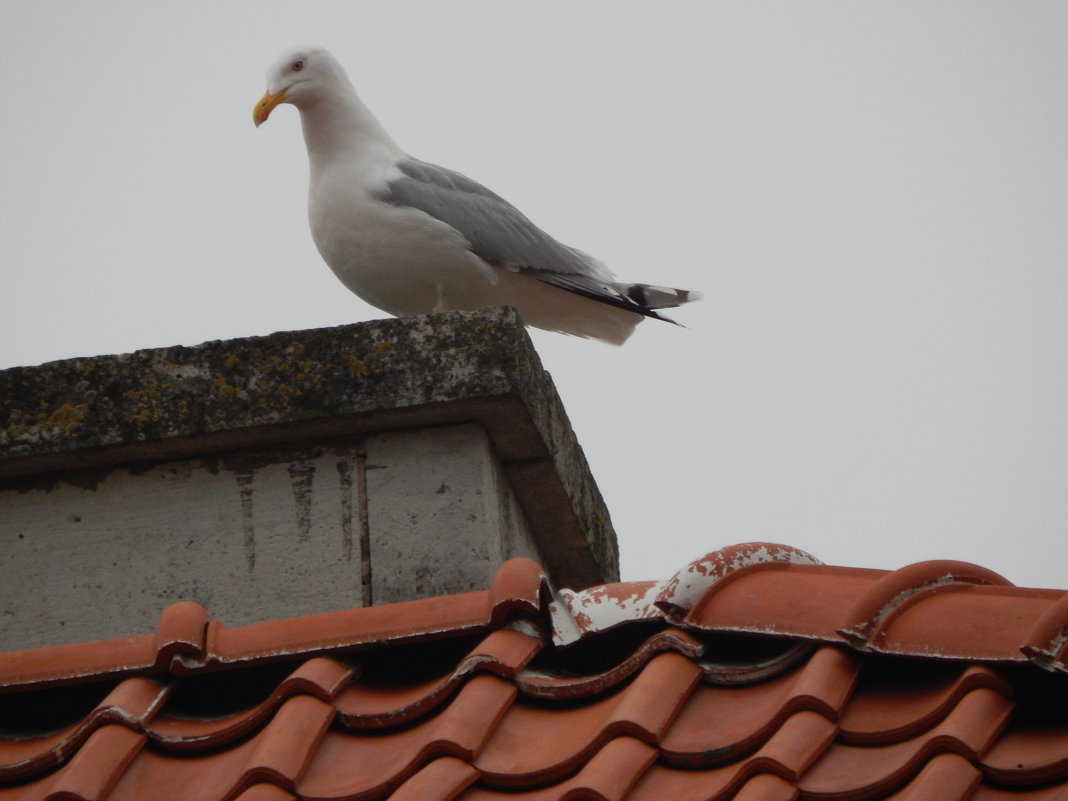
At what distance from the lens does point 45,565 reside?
3490 mm

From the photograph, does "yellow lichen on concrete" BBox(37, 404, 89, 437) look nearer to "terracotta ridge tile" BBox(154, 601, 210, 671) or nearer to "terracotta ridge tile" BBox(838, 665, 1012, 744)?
"terracotta ridge tile" BBox(154, 601, 210, 671)

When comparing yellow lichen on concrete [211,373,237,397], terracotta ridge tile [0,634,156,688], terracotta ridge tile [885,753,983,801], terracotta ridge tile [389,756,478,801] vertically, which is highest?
yellow lichen on concrete [211,373,237,397]

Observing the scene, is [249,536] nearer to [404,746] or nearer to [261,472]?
[261,472]

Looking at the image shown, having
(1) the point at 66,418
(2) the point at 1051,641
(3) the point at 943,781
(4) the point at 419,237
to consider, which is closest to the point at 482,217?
(4) the point at 419,237

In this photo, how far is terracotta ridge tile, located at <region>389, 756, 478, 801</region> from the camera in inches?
89.5

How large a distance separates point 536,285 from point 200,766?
300 cm

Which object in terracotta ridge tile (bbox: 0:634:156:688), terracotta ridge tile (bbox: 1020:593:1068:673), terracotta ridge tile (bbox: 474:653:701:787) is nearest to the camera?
terracotta ridge tile (bbox: 1020:593:1068:673)

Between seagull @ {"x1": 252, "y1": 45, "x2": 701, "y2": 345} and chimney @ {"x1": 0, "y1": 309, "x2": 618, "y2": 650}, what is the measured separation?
55.3 inches

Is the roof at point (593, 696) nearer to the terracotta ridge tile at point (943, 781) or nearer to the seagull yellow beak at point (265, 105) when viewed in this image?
the terracotta ridge tile at point (943, 781)

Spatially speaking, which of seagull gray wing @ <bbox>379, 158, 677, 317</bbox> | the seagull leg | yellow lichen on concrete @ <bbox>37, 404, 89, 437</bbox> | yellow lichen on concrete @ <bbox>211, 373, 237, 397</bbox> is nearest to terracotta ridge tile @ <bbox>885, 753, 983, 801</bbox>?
yellow lichen on concrete @ <bbox>211, 373, 237, 397</bbox>

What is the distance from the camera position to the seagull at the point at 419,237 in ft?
16.1

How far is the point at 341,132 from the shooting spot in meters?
5.37

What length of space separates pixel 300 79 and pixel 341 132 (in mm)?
299

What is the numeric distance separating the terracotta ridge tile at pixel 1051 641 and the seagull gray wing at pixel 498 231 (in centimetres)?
303
